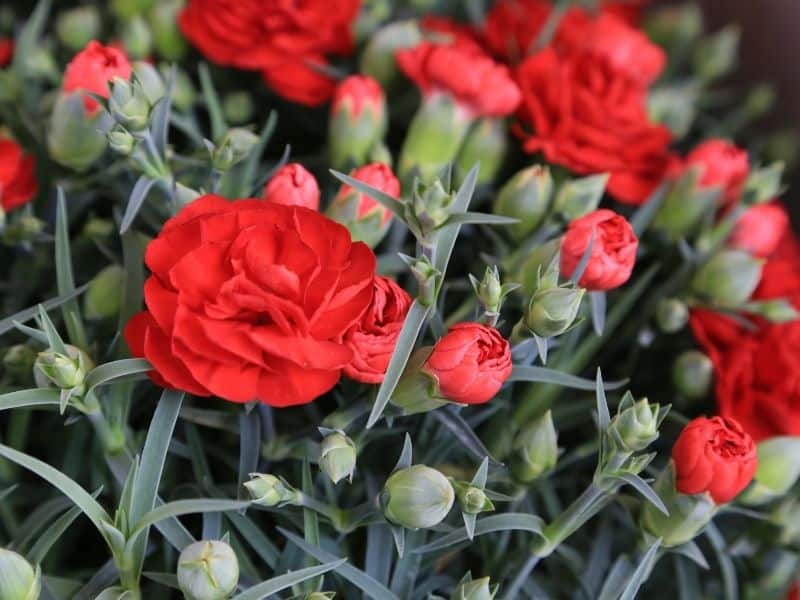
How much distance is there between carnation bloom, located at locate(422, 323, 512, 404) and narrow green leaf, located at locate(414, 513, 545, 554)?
2.8 inches

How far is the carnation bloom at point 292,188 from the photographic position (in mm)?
524

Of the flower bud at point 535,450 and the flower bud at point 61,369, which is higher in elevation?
the flower bud at point 61,369

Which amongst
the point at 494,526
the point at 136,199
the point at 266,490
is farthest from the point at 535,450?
the point at 136,199

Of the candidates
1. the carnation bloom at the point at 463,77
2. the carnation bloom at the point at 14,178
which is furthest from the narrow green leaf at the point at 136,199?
the carnation bloom at the point at 463,77

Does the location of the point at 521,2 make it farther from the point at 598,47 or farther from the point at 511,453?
the point at 511,453

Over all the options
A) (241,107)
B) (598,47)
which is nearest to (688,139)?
(598,47)

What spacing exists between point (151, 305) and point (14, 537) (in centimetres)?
19

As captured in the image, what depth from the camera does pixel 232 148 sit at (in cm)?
53

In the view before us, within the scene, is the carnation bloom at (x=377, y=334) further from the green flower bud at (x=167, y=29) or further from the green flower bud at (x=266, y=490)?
the green flower bud at (x=167, y=29)

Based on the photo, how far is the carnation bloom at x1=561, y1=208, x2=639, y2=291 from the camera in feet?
1.72

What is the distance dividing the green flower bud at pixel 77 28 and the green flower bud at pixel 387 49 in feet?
0.72

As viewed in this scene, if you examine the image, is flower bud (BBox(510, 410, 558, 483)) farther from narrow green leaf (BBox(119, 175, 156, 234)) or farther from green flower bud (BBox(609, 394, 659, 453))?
narrow green leaf (BBox(119, 175, 156, 234))

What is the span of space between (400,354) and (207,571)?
13 cm

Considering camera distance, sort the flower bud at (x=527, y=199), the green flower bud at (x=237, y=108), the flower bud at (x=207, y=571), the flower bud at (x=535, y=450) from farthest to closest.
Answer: the green flower bud at (x=237, y=108) → the flower bud at (x=527, y=199) → the flower bud at (x=535, y=450) → the flower bud at (x=207, y=571)
